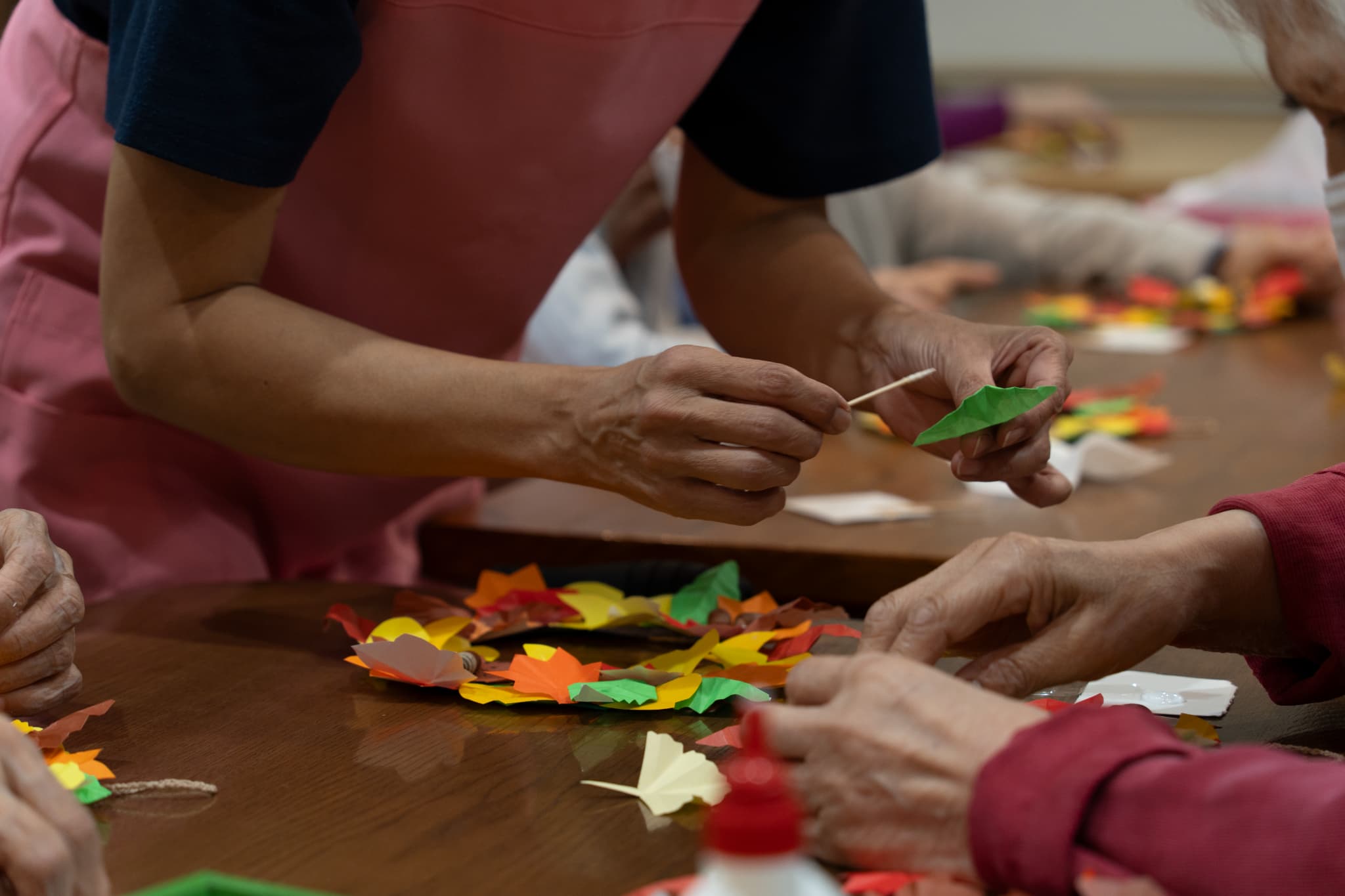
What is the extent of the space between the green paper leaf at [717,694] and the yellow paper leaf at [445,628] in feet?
0.75

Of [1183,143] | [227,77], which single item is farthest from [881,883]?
[1183,143]

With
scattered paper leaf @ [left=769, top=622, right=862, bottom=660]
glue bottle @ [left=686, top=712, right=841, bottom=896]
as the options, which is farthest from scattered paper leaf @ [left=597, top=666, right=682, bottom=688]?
glue bottle @ [left=686, top=712, right=841, bottom=896]

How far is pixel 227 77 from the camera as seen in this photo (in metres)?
1.02

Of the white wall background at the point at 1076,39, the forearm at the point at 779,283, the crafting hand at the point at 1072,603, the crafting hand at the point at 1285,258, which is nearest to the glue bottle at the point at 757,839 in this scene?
the crafting hand at the point at 1072,603

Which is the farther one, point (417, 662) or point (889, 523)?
point (889, 523)

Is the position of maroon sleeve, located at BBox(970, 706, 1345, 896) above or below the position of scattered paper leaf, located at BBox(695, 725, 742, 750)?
above

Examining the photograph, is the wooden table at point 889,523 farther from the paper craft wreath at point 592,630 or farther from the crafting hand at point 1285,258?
the crafting hand at point 1285,258

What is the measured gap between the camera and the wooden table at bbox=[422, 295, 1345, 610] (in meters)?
1.42

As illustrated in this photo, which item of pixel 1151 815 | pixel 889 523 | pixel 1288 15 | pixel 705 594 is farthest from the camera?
pixel 889 523

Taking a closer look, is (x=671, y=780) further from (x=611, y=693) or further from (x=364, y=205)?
(x=364, y=205)

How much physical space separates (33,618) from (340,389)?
0.91 ft

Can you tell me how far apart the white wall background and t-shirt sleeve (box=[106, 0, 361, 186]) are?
5118mm

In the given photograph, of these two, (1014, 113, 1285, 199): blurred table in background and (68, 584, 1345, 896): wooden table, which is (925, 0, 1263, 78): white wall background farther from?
(68, 584, 1345, 896): wooden table

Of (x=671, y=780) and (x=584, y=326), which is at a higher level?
(x=671, y=780)
